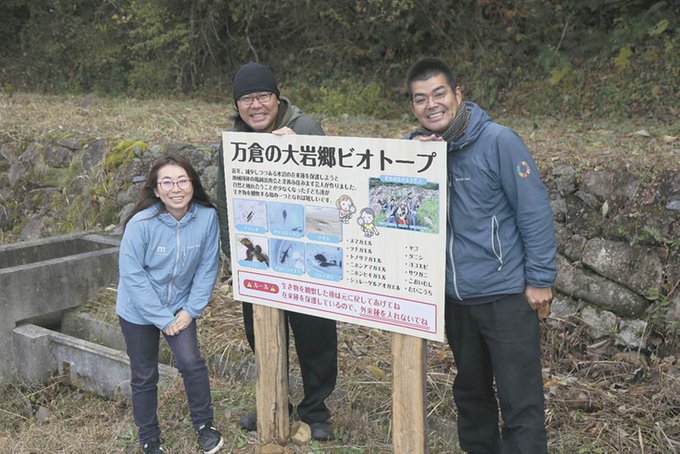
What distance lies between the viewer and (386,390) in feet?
14.0

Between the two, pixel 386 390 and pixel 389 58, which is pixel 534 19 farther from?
pixel 386 390

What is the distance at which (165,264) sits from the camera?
3.65m

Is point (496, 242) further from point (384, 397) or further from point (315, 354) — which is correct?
point (384, 397)

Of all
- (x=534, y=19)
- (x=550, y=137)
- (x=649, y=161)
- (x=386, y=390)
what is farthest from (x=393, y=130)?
(x=386, y=390)

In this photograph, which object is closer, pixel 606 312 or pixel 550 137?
pixel 606 312

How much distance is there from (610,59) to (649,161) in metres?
4.04

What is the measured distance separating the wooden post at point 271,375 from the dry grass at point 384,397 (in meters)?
0.15

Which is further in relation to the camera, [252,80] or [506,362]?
[252,80]

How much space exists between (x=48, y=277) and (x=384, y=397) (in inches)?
119

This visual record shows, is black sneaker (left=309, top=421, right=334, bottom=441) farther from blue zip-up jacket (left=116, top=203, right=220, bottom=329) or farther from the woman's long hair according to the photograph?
the woman's long hair

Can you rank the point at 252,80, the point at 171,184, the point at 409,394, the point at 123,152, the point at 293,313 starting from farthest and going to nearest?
the point at 123,152
the point at 293,313
the point at 171,184
the point at 252,80
the point at 409,394

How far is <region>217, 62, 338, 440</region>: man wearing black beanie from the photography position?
342 centimetres

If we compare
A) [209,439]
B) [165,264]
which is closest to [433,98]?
[165,264]

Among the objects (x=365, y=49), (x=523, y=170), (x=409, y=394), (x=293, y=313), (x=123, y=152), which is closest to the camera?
(x=523, y=170)
